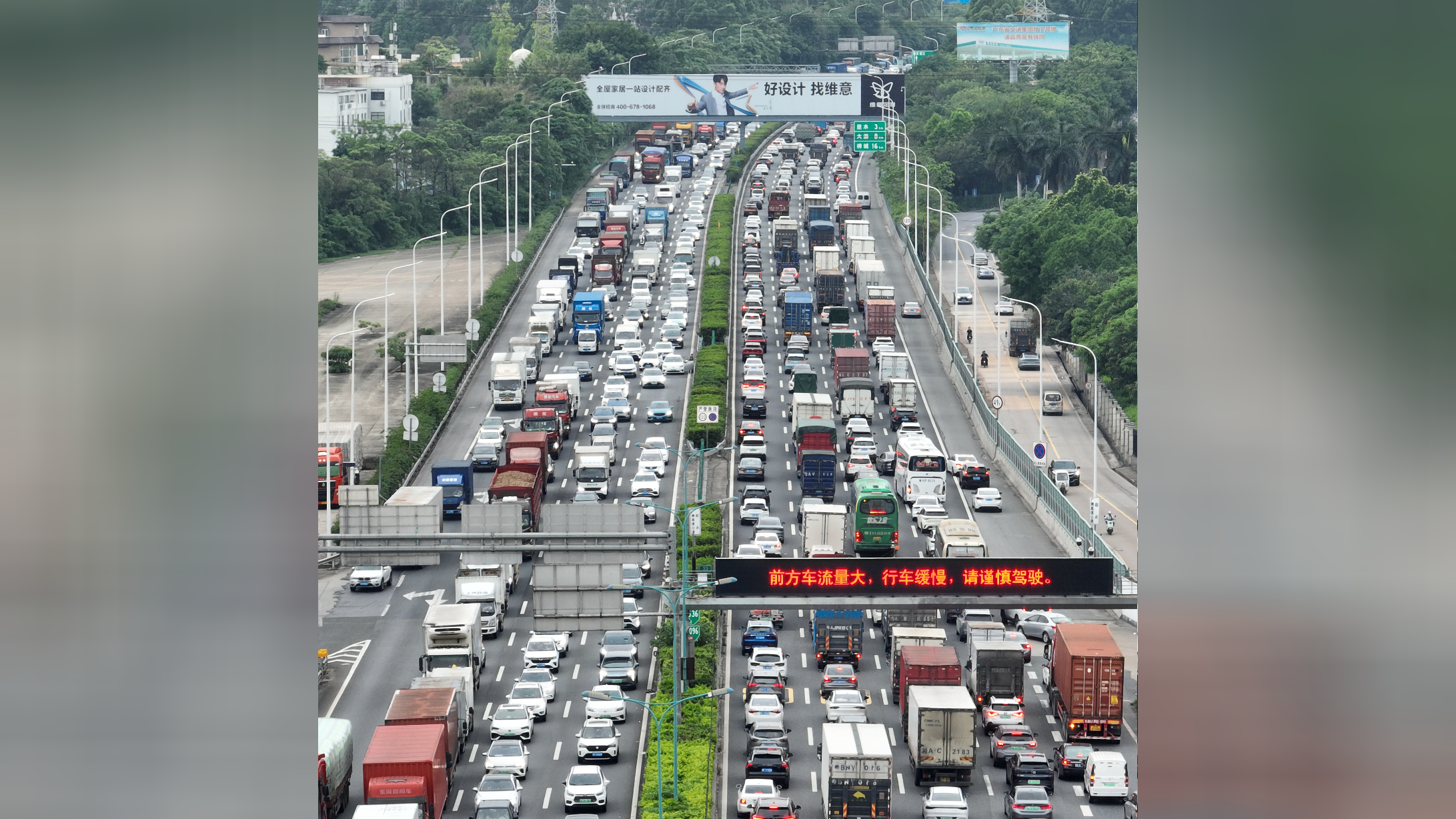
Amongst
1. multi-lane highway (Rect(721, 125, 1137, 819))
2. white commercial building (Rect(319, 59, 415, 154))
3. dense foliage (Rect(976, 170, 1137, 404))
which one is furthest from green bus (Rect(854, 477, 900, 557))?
white commercial building (Rect(319, 59, 415, 154))

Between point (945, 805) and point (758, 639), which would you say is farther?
point (758, 639)

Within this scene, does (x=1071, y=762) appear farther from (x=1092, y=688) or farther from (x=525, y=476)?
(x=525, y=476)

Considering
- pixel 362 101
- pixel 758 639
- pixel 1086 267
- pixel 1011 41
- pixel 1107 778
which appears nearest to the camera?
pixel 1107 778

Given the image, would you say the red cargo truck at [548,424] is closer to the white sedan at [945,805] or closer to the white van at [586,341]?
the white van at [586,341]

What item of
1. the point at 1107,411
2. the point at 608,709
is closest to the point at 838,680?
the point at 608,709

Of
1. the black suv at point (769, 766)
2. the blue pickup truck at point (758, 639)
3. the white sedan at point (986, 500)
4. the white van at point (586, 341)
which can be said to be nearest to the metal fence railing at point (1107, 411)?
the white sedan at point (986, 500)
